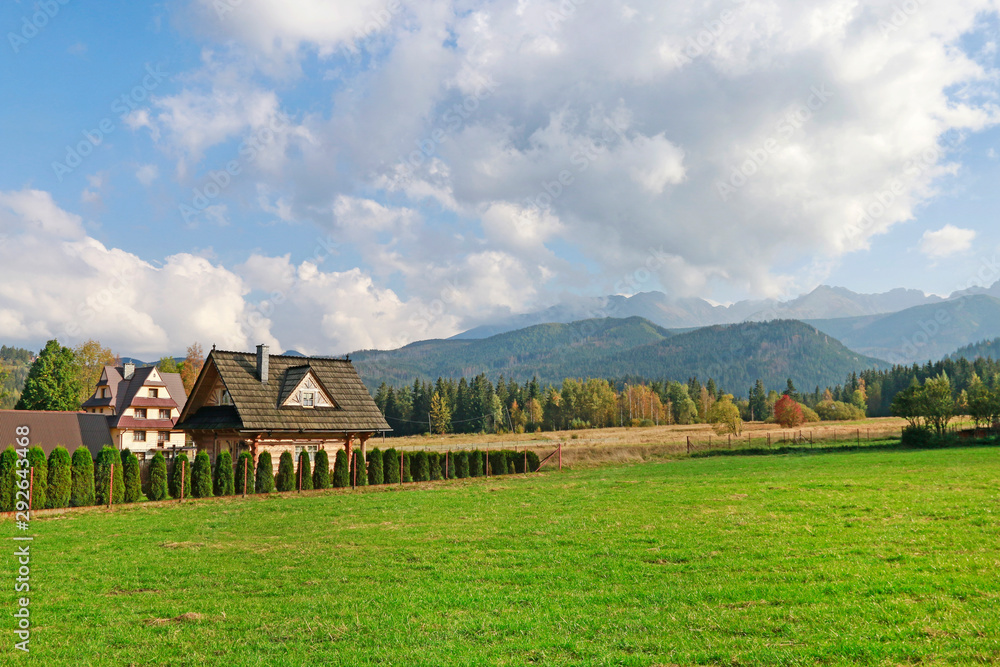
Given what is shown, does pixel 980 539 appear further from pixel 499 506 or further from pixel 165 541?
pixel 165 541

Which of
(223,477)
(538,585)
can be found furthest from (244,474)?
(538,585)

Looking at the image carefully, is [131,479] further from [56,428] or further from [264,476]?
[56,428]

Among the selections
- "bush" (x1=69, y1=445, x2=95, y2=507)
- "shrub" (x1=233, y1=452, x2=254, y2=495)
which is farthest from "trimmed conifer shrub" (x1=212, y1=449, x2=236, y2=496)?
"bush" (x1=69, y1=445, x2=95, y2=507)

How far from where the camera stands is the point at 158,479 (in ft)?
85.3

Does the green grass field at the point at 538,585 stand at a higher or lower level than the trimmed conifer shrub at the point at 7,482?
lower

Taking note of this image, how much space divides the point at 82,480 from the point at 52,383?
6010cm

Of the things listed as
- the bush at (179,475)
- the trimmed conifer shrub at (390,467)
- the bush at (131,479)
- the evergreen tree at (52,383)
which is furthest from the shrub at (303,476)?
the evergreen tree at (52,383)

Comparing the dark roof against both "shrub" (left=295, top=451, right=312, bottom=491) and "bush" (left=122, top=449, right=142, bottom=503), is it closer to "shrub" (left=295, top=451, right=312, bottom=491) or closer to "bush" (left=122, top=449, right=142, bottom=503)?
"shrub" (left=295, top=451, right=312, bottom=491)

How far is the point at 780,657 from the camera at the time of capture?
6.99 m

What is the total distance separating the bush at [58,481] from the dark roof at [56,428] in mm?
19120

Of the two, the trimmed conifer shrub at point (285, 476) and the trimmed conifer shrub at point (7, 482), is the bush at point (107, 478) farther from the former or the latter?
the trimmed conifer shrub at point (285, 476)

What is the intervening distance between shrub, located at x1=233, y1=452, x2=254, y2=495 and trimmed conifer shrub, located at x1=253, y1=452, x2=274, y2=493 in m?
0.32

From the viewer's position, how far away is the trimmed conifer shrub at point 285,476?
29.6 m

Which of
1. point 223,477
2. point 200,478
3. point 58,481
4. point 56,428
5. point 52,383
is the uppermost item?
point 52,383
